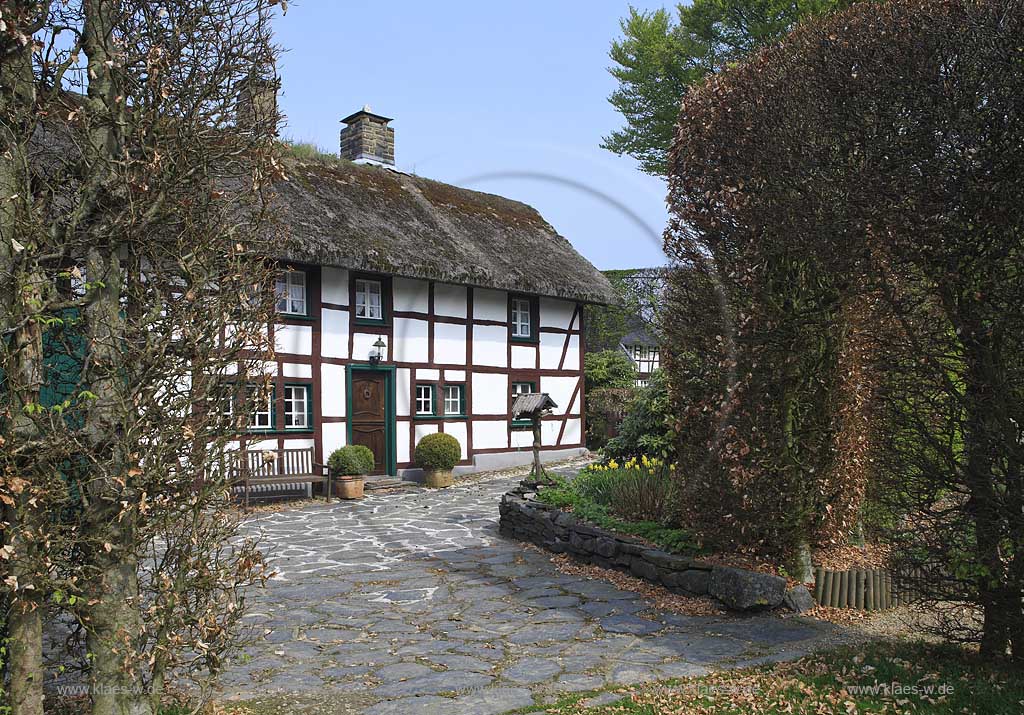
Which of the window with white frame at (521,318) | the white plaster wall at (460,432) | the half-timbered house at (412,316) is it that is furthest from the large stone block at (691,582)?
the window with white frame at (521,318)

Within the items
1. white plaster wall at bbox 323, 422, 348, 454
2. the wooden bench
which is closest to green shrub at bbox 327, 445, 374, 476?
the wooden bench

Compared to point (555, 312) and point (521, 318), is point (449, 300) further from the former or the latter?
point (555, 312)

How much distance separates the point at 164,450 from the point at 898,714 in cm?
395

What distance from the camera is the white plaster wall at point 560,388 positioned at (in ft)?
63.6

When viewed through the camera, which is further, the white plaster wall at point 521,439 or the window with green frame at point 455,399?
the white plaster wall at point 521,439

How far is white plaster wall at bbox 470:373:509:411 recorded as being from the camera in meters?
17.7

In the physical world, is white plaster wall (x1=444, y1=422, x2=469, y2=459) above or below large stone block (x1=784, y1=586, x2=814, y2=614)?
above

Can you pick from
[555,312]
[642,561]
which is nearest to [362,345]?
[555,312]

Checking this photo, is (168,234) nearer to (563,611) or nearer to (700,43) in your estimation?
(563,611)

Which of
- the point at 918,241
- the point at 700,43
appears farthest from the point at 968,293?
the point at 700,43

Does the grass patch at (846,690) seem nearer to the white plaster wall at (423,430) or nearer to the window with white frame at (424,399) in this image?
the white plaster wall at (423,430)

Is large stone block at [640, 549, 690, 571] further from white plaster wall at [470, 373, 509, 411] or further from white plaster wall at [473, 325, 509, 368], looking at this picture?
white plaster wall at [473, 325, 509, 368]

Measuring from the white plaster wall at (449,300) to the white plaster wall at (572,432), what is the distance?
4.37 meters

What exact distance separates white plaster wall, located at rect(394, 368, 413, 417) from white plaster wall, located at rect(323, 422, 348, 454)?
1.30m
